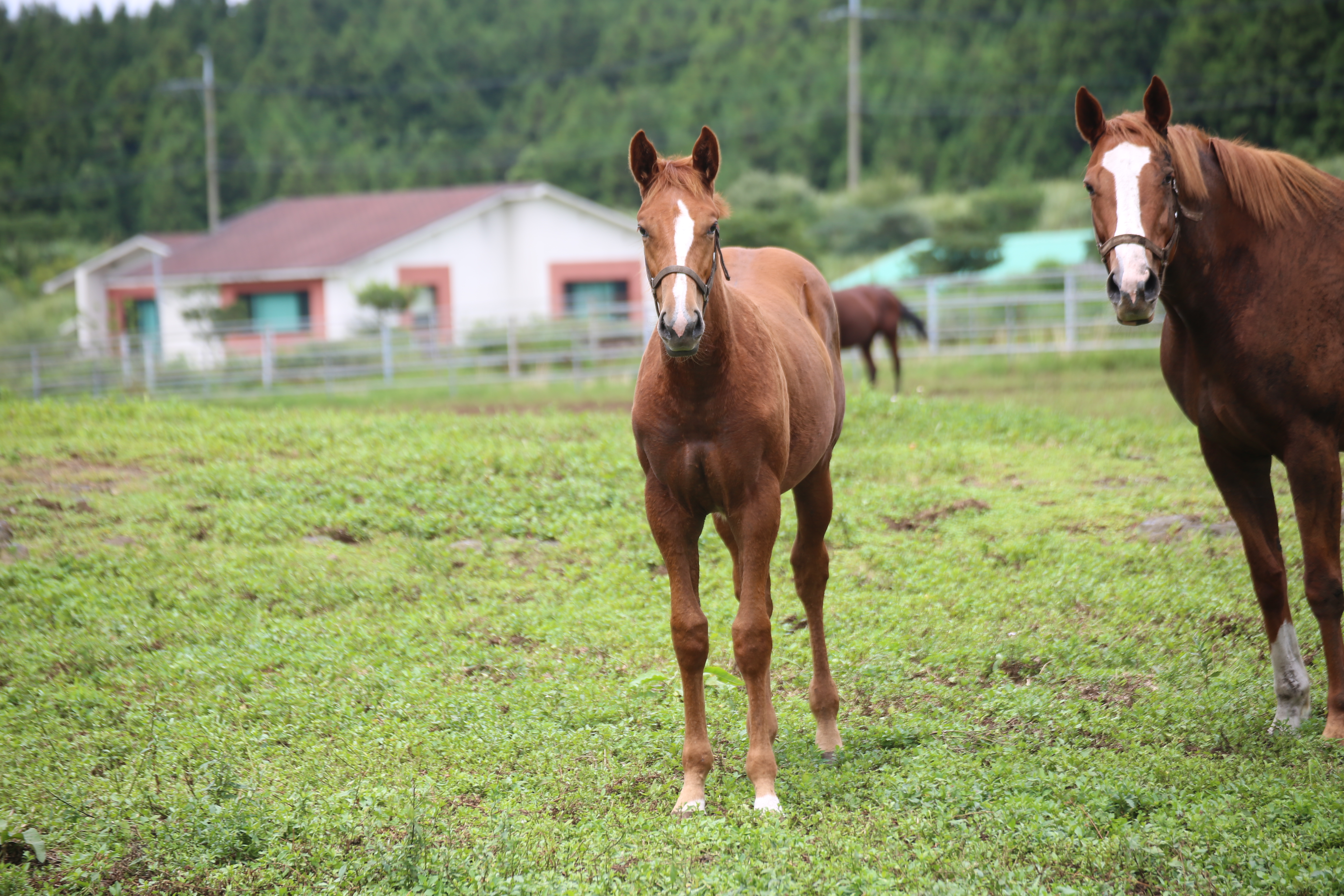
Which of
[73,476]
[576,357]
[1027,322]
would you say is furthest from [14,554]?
[1027,322]

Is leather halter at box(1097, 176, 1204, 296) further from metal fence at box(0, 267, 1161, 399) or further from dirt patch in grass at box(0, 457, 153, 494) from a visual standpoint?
metal fence at box(0, 267, 1161, 399)

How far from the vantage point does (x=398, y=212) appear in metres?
31.5

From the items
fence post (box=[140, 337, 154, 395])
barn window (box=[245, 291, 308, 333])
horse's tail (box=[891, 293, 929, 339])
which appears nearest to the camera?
horse's tail (box=[891, 293, 929, 339])

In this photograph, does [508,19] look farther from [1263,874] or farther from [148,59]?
[1263,874]

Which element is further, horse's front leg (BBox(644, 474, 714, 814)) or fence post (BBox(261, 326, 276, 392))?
fence post (BBox(261, 326, 276, 392))

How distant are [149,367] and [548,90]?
1791 inches

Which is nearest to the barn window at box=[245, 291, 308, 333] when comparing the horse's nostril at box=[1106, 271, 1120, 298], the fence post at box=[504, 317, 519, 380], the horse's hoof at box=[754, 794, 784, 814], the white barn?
the white barn


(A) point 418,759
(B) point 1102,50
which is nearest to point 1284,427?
(A) point 418,759

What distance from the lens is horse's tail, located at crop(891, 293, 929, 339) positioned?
17047mm

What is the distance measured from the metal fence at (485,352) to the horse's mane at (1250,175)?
579 inches

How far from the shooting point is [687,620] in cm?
390

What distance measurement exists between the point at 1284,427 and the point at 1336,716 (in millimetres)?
1168

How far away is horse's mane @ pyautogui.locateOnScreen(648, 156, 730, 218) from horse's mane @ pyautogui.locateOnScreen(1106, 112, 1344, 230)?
1.66 m

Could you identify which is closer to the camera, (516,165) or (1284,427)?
(1284,427)
